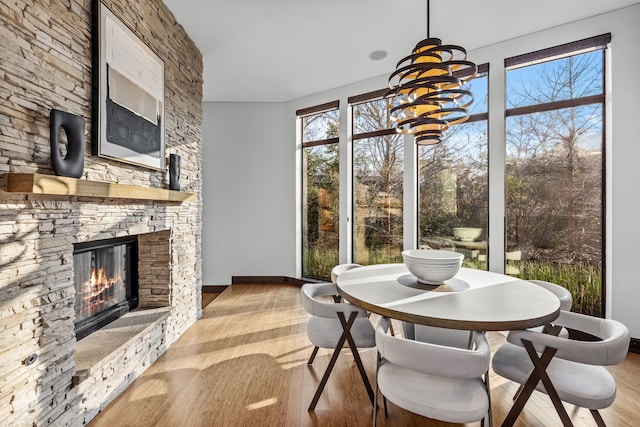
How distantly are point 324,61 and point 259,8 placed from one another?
1.17 m

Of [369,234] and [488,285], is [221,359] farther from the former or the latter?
[369,234]

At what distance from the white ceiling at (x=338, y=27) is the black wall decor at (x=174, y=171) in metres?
1.32

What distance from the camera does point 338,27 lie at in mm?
2969

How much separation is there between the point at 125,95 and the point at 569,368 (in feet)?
10.3

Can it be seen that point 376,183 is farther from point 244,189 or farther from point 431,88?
point 431,88

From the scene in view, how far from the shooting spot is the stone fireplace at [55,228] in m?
1.37

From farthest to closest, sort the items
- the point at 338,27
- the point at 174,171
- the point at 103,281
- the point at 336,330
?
1. the point at 338,27
2. the point at 174,171
3. the point at 103,281
4. the point at 336,330

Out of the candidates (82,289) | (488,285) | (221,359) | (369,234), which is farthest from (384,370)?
(369,234)

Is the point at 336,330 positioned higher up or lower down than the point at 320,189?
lower down

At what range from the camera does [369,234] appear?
439 centimetres

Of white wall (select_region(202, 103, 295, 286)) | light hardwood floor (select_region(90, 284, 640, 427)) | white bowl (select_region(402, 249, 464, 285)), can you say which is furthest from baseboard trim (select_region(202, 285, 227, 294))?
white bowl (select_region(402, 249, 464, 285))

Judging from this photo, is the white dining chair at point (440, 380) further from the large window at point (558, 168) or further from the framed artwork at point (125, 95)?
the large window at point (558, 168)

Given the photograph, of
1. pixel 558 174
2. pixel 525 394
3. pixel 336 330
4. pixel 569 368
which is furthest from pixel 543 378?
pixel 558 174

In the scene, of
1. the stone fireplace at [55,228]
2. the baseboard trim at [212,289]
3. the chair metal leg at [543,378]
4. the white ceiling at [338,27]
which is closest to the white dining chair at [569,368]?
the chair metal leg at [543,378]
